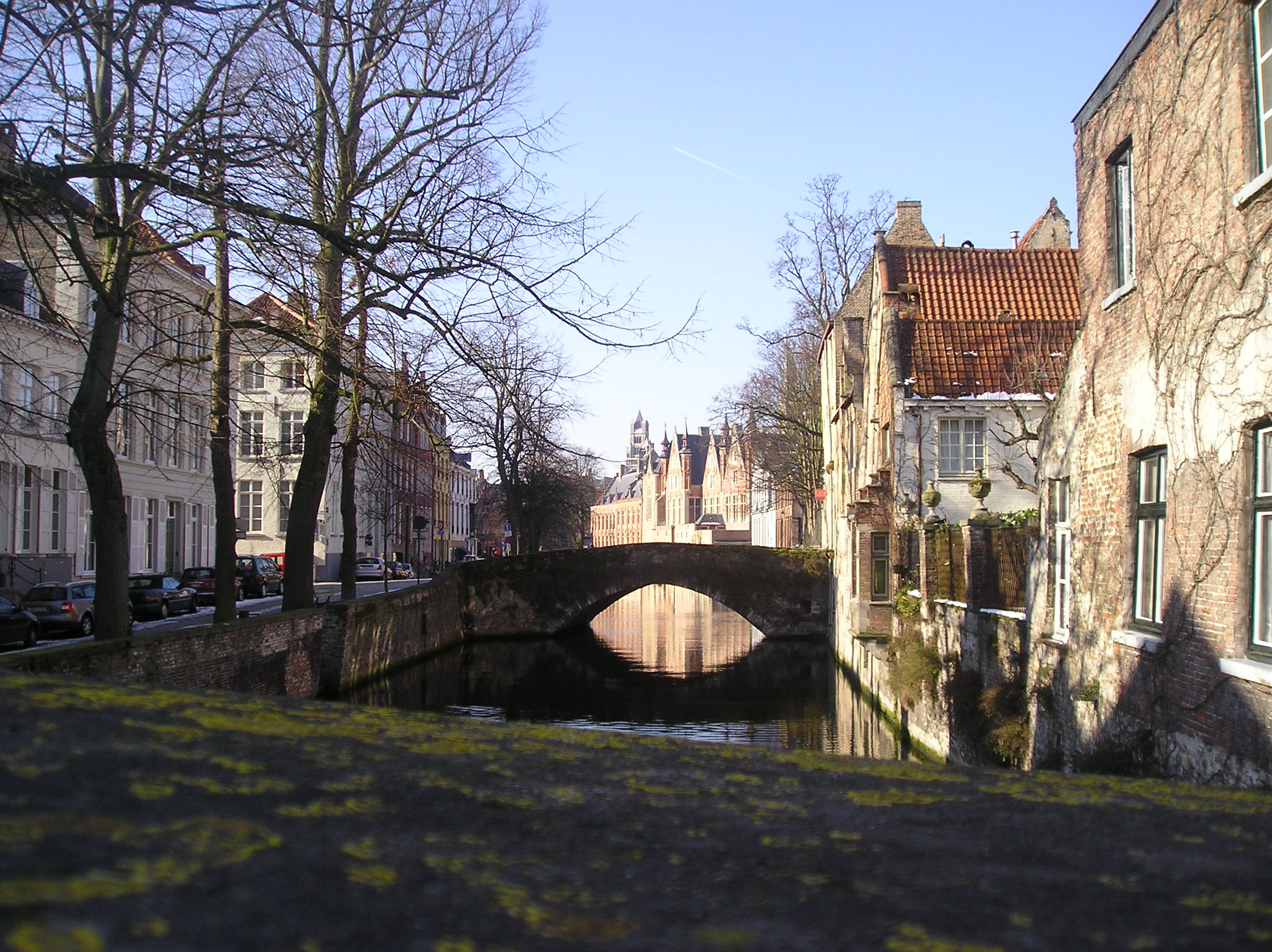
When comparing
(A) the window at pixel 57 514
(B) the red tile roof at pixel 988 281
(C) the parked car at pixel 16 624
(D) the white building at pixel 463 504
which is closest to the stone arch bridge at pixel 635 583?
(A) the window at pixel 57 514

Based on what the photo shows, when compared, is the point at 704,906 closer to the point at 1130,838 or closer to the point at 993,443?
the point at 1130,838

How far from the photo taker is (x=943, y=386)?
74.9 feet

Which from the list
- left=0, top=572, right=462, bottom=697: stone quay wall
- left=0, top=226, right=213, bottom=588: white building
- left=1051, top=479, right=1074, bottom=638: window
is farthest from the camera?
left=0, top=226, right=213, bottom=588: white building

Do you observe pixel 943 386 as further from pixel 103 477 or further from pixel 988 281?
pixel 103 477

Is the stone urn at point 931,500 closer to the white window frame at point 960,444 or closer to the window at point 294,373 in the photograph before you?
the white window frame at point 960,444

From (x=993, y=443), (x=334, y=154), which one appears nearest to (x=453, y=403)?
(x=334, y=154)

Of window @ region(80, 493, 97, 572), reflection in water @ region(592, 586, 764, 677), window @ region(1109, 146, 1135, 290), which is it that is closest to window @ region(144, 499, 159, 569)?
window @ region(80, 493, 97, 572)

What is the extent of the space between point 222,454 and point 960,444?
1362 centimetres

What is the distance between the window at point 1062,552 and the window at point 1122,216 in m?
1.93

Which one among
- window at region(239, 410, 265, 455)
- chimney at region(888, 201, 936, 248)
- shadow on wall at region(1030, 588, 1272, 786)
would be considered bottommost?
shadow on wall at region(1030, 588, 1272, 786)

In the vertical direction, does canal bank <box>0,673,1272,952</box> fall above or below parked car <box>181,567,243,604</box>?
above

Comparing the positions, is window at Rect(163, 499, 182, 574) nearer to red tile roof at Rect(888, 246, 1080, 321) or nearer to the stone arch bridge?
the stone arch bridge

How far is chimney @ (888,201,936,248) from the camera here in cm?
3556

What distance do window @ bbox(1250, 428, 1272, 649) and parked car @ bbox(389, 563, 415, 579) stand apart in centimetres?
4811
